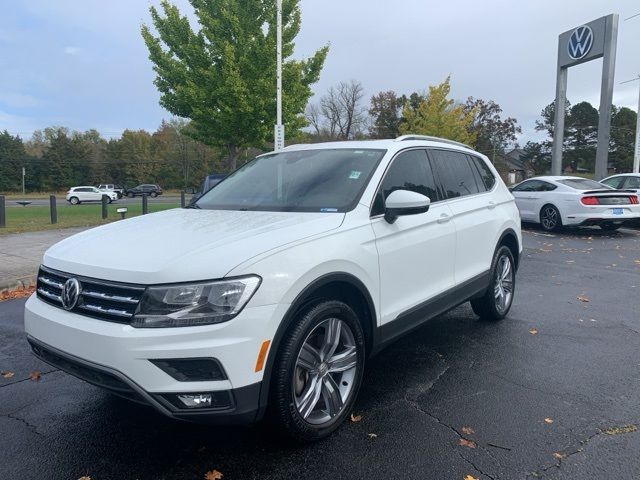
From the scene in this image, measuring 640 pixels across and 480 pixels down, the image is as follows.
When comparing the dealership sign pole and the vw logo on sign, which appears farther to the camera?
the vw logo on sign

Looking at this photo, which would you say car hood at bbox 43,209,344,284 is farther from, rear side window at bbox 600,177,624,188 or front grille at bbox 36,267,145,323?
rear side window at bbox 600,177,624,188

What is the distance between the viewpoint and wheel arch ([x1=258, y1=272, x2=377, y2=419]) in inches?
102

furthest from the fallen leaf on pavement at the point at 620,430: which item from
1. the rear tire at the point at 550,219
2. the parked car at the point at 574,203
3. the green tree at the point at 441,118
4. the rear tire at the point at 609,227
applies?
the green tree at the point at 441,118

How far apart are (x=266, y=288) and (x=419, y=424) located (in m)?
1.46

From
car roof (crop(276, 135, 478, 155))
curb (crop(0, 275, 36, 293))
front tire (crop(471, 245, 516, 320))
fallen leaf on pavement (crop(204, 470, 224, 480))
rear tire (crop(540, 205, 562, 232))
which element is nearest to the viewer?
fallen leaf on pavement (crop(204, 470, 224, 480))

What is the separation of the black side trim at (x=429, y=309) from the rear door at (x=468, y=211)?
78 millimetres

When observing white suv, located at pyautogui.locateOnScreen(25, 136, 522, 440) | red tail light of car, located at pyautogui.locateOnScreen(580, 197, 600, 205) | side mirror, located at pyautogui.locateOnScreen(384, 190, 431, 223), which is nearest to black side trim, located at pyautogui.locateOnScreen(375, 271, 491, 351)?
white suv, located at pyautogui.locateOnScreen(25, 136, 522, 440)

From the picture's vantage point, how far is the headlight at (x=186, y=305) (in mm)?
2428

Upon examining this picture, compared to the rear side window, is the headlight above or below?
below

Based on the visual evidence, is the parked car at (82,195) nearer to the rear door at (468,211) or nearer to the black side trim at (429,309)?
the rear door at (468,211)

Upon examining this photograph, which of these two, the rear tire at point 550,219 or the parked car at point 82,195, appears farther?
the parked car at point 82,195

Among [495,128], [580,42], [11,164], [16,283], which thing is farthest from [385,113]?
[16,283]

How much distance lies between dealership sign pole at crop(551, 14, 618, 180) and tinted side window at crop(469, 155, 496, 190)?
18400 mm

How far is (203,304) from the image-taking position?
2438 millimetres
